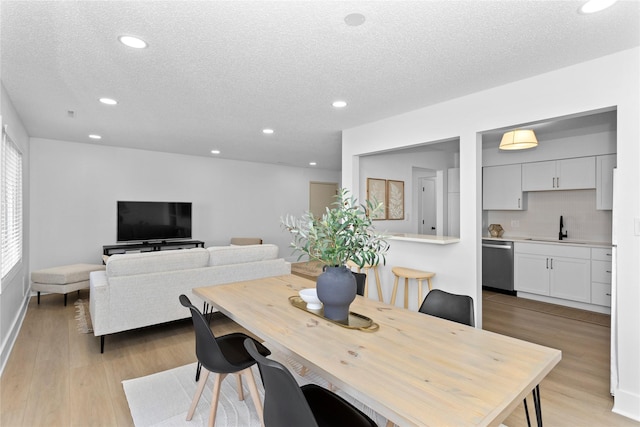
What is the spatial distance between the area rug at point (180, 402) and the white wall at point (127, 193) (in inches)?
157

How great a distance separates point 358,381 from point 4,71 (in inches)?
135

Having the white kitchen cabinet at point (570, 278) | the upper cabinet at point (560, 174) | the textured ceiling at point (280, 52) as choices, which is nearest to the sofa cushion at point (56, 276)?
the textured ceiling at point (280, 52)

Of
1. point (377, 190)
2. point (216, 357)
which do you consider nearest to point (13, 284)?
point (216, 357)

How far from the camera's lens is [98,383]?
2.52m

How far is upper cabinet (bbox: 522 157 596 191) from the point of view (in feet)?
15.0

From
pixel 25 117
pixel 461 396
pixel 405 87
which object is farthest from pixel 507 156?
pixel 25 117

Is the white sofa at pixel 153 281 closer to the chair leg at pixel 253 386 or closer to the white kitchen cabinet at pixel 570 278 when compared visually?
the chair leg at pixel 253 386

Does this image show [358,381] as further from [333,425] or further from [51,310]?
[51,310]

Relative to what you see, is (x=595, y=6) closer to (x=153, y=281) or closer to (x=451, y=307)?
(x=451, y=307)

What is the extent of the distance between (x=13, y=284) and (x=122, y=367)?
1.84 meters

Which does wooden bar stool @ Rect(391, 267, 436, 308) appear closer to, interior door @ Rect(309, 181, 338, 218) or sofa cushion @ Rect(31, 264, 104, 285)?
sofa cushion @ Rect(31, 264, 104, 285)

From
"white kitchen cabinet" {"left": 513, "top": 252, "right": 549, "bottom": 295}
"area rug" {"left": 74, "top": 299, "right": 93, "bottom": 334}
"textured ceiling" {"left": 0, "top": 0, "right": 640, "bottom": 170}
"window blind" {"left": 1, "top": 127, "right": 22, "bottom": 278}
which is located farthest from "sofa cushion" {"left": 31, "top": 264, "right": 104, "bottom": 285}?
"white kitchen cabinet" {"left": 513, "top": 252, "right": 549, "bottom": 295}

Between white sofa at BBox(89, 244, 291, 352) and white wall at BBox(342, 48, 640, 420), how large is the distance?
193 centimetres

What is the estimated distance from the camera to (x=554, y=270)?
462 cm
